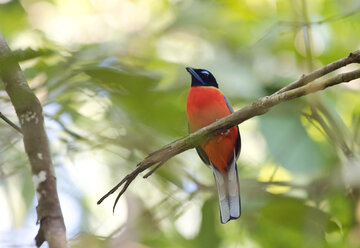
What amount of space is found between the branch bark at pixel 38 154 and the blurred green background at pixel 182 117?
0.08m

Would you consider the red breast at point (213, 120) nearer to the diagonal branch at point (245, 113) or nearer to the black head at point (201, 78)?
the black head at point (201, 78)

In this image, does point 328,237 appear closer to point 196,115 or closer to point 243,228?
point 243,228

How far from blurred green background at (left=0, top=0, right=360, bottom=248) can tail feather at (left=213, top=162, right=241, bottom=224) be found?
0.33 feet

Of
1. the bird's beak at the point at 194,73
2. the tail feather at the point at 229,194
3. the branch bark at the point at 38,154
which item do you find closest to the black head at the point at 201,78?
the bird's beak at the point at 194,73

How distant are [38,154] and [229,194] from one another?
155 centimetres

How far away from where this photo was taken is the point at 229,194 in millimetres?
3369

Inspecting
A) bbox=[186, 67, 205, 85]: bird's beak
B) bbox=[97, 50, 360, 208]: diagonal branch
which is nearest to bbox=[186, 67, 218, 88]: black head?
bbox=[186, 67, 205, 85]: bird's beak

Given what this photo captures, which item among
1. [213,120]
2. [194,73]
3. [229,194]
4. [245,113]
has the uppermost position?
[245,113]

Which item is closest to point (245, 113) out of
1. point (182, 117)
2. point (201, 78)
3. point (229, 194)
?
point (182, 117)

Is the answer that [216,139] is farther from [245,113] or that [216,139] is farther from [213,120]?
[245,113]

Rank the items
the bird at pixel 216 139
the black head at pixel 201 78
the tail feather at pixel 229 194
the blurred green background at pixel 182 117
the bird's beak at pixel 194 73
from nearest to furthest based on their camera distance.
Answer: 1. the blurred green background at pixel 182 117
2. the tail feather at pixel 229 194
3. the bird at pixel 216 139
4. the bird's beak at pixel 194 73
5. the black head at pixel 201 78

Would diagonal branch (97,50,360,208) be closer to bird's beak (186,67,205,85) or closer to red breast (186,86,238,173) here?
red breast (186,86,238,173)

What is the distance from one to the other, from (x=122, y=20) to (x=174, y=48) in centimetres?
66

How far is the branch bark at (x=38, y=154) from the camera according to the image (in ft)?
6.50
